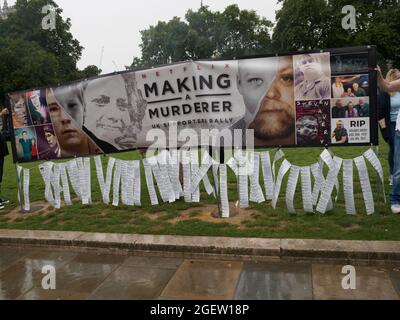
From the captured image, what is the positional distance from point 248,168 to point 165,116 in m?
1.33

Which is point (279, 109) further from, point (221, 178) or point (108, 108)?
point (108, 108)

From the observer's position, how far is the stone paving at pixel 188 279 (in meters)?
3.48

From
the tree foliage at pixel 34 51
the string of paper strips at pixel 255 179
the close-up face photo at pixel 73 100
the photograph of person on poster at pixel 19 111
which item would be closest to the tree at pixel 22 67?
the tree foliage at pixel 34 51

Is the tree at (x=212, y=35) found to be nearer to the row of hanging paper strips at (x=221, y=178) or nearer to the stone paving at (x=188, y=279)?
the row of hanging paper strips at (x=221, y=178)

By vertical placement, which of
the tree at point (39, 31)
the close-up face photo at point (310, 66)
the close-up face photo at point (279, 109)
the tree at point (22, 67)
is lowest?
the close-up face photo at point (279, 109)

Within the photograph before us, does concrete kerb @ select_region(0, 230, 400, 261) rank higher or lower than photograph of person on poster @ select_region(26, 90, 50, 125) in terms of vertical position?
lower

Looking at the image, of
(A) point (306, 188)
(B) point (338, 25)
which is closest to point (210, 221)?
(A) point (306, 188)

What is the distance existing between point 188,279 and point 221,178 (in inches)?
68.0

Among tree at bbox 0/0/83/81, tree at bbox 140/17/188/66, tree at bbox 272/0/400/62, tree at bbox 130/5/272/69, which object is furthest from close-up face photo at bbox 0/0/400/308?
Answer: tree at bbox 140/17/188/66

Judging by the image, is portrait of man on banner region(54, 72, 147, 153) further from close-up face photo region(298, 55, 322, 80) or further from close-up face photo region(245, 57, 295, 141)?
close-up face photo region(298, 55, 322, 80)

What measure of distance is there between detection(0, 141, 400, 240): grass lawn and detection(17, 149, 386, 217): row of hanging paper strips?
15cm

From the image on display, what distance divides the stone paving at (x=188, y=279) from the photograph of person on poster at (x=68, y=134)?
7.08 ft

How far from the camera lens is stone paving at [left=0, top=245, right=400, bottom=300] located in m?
3.48
